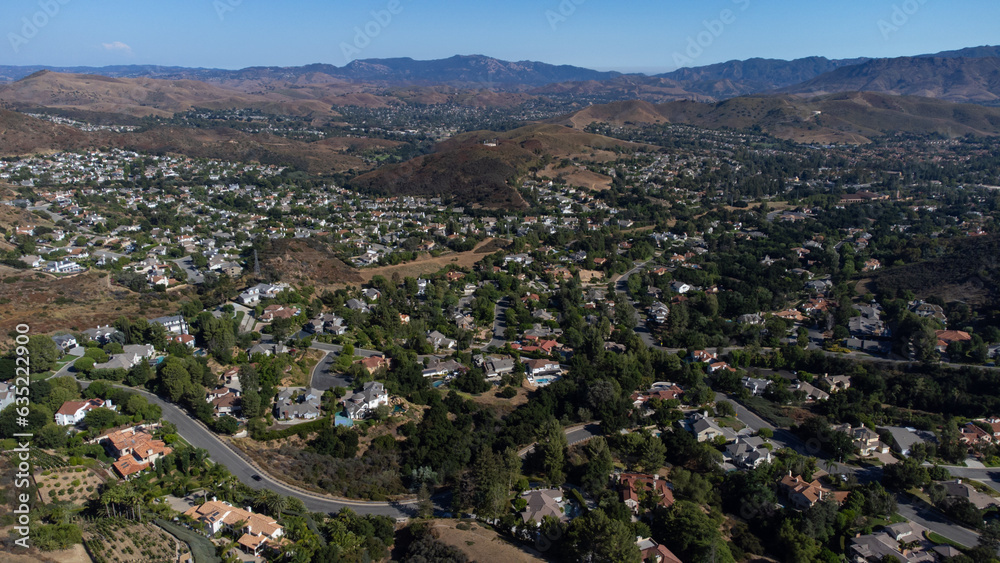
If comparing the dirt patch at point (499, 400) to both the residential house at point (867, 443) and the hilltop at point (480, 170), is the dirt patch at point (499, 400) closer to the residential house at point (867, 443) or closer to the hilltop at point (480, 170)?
the residential house at point (867, 443)

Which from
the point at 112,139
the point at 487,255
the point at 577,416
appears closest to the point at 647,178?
the point at 487,255

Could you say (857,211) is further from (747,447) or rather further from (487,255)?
(747,447)

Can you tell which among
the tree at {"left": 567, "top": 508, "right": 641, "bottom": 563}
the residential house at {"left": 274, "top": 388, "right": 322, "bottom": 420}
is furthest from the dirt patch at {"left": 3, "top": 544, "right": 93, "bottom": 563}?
the tree at {"left": 567, "top": 508, "right": 641, "bottom": 563}

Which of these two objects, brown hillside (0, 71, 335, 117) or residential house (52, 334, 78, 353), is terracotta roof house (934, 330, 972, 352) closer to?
residential house (52, 334, 78, 353)

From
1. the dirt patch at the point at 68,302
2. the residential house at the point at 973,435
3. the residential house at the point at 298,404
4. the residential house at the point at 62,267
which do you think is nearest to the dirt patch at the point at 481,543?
the residential house at the point at 298,404

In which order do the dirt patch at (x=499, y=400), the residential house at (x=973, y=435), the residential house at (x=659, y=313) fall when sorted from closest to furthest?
1. the residential house at (x=973, y=435)
2. the dirt patch at (x=499, y=400)
3. the residential house at (x=659, y=313)

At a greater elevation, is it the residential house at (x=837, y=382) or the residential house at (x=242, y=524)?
the residential house at (x=242, y=524)

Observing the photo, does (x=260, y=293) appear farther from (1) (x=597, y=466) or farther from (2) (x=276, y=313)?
(1) (x=597, y=466)
